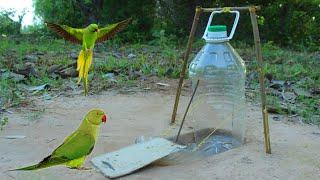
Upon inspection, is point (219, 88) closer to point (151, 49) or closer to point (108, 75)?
point (108, 75)

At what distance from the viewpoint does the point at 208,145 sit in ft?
10.6

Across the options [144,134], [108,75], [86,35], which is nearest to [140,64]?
[108,75]

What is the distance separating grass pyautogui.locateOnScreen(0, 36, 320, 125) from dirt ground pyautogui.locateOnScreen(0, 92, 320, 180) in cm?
41

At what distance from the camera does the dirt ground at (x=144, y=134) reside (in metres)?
2.56

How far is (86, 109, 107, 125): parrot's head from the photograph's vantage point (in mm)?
1851

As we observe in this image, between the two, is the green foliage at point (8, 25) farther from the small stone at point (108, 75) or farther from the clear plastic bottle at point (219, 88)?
the clear plastic bottle at point (219, 88)

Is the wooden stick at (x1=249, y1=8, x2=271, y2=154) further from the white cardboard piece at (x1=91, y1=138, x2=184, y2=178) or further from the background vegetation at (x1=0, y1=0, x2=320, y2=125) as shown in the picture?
the background vegetation at (x1=0, y1=0, x2=320, y2=125)

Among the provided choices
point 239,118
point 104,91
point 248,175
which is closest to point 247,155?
point 248,175

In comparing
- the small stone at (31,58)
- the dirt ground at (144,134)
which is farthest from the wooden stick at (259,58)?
the small stone at (31,58)

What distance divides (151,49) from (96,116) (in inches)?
235

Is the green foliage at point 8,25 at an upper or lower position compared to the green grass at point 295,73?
upper

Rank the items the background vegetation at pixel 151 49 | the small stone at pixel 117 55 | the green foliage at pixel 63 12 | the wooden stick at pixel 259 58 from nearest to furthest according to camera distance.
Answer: the wooden stick at pixel 259 58
the background vegetation at pixel 151 49
the small stone at pixel 117 55
the green foliage at pixel 63 12

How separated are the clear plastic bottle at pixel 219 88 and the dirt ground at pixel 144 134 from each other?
0.15 m

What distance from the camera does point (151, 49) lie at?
7.80 meters
